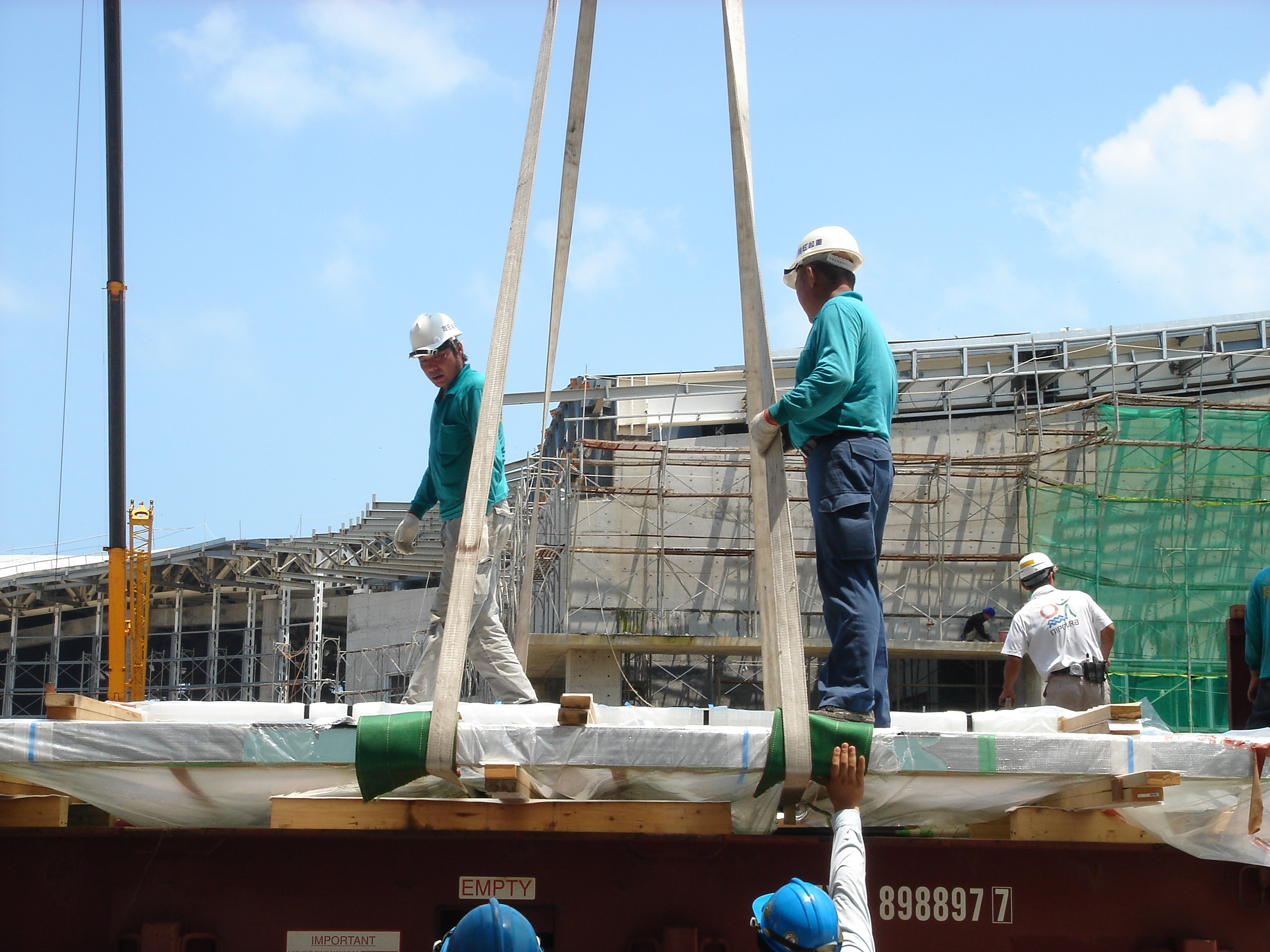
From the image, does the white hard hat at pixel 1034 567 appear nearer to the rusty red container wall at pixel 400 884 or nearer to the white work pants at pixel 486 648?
the white work pants at pixel 486 648

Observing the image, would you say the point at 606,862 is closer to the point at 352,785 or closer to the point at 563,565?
the point at 352,785

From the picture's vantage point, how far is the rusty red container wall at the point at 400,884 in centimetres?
346

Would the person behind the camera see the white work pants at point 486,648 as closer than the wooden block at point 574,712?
No

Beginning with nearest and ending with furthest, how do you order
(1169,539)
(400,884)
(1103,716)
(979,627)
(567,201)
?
(400,884)
(1103,716)
(567,201)
(1169,539)
(979,627)

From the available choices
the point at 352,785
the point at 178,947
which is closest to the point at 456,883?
the point at 352,785

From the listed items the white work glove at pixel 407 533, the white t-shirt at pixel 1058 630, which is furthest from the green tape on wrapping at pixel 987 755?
the white work glove at pixel 407 533

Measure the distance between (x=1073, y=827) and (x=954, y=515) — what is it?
19.2 meters

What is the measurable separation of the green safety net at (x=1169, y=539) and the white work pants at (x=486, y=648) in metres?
17.0

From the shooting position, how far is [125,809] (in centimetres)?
361

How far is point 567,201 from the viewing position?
5.33m

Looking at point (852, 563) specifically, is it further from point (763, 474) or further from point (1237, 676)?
point (1237, 676)

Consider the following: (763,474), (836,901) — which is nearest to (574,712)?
(836,901)

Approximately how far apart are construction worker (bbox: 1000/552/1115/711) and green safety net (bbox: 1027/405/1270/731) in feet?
49.2

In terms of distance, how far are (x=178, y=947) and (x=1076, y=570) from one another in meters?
19.7
